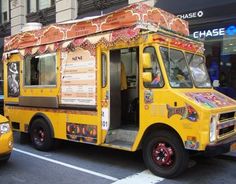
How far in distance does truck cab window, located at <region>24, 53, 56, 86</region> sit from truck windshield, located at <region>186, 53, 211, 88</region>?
318 cm

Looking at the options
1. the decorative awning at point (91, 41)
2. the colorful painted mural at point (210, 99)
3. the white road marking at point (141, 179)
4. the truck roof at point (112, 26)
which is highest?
the truck roof at point (112, 26)

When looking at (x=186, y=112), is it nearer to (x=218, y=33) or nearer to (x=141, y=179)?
(x=141, y=179)

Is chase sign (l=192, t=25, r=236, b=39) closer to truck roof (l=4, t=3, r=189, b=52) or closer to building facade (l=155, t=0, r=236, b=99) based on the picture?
building facade (l=155, t=0, r=236, b=99)

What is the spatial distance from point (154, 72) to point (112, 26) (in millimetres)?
1354

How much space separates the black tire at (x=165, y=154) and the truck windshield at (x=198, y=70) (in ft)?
4.43

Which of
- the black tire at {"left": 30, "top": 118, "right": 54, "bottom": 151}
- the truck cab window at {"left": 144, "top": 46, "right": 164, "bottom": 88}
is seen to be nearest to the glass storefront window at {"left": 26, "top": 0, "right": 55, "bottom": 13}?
the black tire at {"left": 30, "top": 118, "right": 54, "bottom": 151}

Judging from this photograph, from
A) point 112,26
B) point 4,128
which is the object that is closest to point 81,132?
point 4,128

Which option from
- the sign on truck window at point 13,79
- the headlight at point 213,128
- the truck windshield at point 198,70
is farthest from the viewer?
the sign on truck window at point 13,79

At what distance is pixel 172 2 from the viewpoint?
12.9m

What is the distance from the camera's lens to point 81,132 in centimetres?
812

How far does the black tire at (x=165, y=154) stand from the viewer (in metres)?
6.57

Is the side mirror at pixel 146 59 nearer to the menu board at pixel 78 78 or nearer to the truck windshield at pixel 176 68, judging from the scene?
the truck windshield at pixel 176 68

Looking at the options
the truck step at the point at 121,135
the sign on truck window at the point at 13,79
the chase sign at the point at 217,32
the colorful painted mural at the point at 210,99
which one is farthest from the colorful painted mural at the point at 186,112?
the chase sign at the point at 217,32

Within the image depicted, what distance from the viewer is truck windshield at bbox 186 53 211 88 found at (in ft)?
24.7
